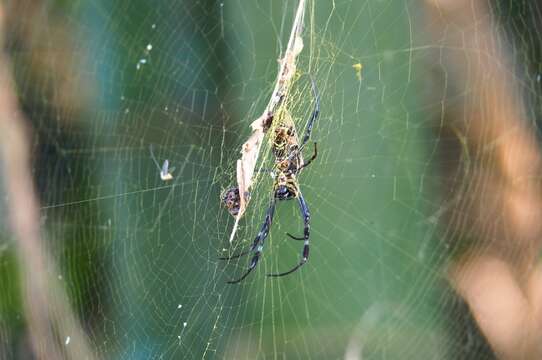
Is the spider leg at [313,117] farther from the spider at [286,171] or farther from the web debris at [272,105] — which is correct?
the web debris at [272,105]

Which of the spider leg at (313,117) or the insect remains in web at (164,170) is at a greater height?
the spider leg at (313,117)

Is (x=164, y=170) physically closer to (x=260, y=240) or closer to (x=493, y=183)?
(x=260, y=240)

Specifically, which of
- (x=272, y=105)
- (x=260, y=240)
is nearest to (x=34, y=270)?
(x=260, y=240)

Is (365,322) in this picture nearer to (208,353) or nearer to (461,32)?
(208,353)

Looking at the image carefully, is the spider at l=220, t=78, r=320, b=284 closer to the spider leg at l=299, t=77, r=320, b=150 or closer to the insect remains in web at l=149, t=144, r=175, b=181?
the spider leg at l=299, t=77, r=320, b=150

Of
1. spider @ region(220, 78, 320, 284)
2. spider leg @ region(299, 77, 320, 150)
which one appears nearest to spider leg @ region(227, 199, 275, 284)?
spider @ region(220, 78, 320, 284)

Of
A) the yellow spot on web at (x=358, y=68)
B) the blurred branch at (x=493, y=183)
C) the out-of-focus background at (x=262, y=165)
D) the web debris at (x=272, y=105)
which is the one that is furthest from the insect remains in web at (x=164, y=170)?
the blurred branch at (x=493, y=183)

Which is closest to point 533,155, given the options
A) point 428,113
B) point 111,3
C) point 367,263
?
point 428,113
